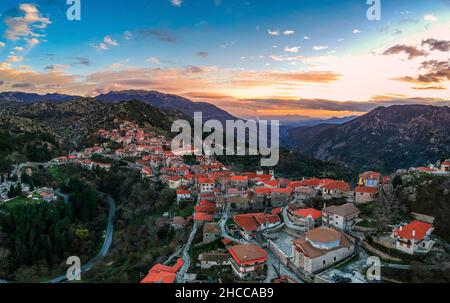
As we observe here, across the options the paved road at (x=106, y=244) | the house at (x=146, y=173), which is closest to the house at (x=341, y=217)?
the paved road at (x=106, y=244)

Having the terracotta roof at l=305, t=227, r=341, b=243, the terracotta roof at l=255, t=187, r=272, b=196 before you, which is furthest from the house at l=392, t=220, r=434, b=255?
the terracotta roof at l=255, t=187, r=272, b=196

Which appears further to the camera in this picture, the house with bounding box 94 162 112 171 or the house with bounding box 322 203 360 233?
the house with bounding box 94 162 112 171

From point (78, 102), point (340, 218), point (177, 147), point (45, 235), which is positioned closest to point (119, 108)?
point (78, 102)

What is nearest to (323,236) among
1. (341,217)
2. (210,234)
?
(341,217)

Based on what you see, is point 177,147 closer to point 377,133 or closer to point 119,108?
point 119,108

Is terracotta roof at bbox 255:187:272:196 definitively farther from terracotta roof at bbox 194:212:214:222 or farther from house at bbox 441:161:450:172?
house at bbox 441:161:450:172

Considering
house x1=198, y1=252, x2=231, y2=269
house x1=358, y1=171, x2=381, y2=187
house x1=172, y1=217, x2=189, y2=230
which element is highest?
house x1=358, y1=171, x2=381, y2=187

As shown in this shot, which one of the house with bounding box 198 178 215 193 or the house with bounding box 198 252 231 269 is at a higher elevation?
the house with bounding box 198 178 215 193
